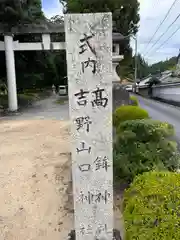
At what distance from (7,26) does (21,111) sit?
14.4 ft

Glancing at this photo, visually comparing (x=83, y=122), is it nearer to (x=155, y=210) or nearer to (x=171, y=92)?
(x=155, y=210)

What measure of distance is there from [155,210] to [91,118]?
0.86 metres

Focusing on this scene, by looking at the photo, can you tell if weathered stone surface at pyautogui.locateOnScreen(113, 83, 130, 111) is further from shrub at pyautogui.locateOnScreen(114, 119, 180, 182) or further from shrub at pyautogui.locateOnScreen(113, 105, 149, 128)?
shrub at pyautogui.locateOnScreen(114, 119, 180, 182)

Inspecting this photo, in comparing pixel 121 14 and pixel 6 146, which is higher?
pixel 121 14

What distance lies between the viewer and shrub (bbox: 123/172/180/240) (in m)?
1.75

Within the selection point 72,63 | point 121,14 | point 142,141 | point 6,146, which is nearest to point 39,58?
point 121,14

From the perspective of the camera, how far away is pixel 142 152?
161 inches

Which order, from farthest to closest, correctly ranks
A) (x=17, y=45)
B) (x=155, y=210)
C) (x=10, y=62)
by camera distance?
(x=17, y=45) → (x=10, y=62) → (x=155, y=210)

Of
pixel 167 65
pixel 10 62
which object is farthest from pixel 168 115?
pixel 167 65

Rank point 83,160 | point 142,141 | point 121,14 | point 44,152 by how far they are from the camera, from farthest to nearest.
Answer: point 121,14
point 44,152
point 142,141
point 83,160

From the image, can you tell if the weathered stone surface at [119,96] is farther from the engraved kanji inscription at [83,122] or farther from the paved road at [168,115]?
the engraved kanji inscription at [83,122]

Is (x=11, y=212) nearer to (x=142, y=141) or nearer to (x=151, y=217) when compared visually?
(x=142, y=141)

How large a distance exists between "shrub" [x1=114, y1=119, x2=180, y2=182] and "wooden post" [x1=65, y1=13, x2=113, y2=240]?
60.2 inches

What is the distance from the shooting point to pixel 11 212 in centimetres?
392
